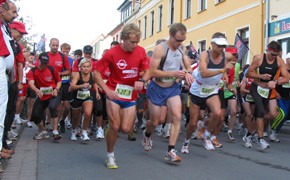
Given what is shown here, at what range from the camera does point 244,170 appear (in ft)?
19.5

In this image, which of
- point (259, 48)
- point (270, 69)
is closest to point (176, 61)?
point (270, 69)

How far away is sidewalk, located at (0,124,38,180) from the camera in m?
5.24

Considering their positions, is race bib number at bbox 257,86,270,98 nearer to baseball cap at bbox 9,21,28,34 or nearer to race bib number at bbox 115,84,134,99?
race bib number at bbox 115,84,134,99

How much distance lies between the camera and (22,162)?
6.14m

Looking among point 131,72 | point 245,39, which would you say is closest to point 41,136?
point 131,72

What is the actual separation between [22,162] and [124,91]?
1.86 meters

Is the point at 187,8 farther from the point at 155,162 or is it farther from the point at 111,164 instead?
the point at 111,164

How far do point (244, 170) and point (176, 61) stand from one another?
1.99 meters

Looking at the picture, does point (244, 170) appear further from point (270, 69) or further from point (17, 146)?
point (17, 146)

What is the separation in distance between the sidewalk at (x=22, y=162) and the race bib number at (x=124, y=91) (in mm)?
1572

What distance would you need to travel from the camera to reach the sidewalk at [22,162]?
5242mm

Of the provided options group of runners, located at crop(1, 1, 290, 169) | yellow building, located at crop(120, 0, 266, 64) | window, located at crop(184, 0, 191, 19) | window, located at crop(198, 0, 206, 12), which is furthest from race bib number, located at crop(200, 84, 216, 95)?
window, located at crop(184, 0, 191, 19)

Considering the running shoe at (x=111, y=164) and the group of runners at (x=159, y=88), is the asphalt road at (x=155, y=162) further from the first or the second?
the group of runners at (x=159, y=88)

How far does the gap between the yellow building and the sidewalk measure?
42.5 ft
